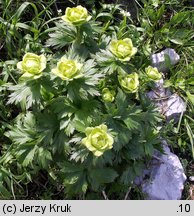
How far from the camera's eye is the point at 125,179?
2621 mm

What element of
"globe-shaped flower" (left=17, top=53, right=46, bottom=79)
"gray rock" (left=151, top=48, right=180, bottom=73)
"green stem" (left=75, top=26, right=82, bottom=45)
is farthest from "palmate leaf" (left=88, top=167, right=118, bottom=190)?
"gray rock" (left=151, top=48, right=180, bottom=73)

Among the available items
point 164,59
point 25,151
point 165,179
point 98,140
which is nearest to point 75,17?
point 98,140

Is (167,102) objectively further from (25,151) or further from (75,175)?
(25,151)

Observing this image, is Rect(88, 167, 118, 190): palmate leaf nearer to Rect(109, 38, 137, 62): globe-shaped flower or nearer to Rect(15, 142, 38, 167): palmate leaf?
Rect(15, 142, 38, 167): palmate leaf

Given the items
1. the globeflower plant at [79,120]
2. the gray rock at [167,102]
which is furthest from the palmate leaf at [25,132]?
the gray rock at [167,102]

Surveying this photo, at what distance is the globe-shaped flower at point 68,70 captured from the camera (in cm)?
226

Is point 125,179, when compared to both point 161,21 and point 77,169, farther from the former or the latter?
point 161,21

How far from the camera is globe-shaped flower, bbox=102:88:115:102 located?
250 centimetres

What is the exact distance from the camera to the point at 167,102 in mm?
3150

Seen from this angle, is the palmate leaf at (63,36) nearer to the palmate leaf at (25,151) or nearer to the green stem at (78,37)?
the green stem at (78,37)

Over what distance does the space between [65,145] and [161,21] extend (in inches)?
64.2

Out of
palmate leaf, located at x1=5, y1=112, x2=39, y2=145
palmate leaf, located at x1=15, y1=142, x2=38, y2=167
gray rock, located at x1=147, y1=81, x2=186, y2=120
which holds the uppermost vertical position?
palmate leaf, located at x1=5, y1=112, x2=39, y2=145

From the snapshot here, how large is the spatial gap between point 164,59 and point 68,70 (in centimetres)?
121

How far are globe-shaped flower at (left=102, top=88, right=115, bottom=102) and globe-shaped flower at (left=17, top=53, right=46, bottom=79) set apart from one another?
42 cm
